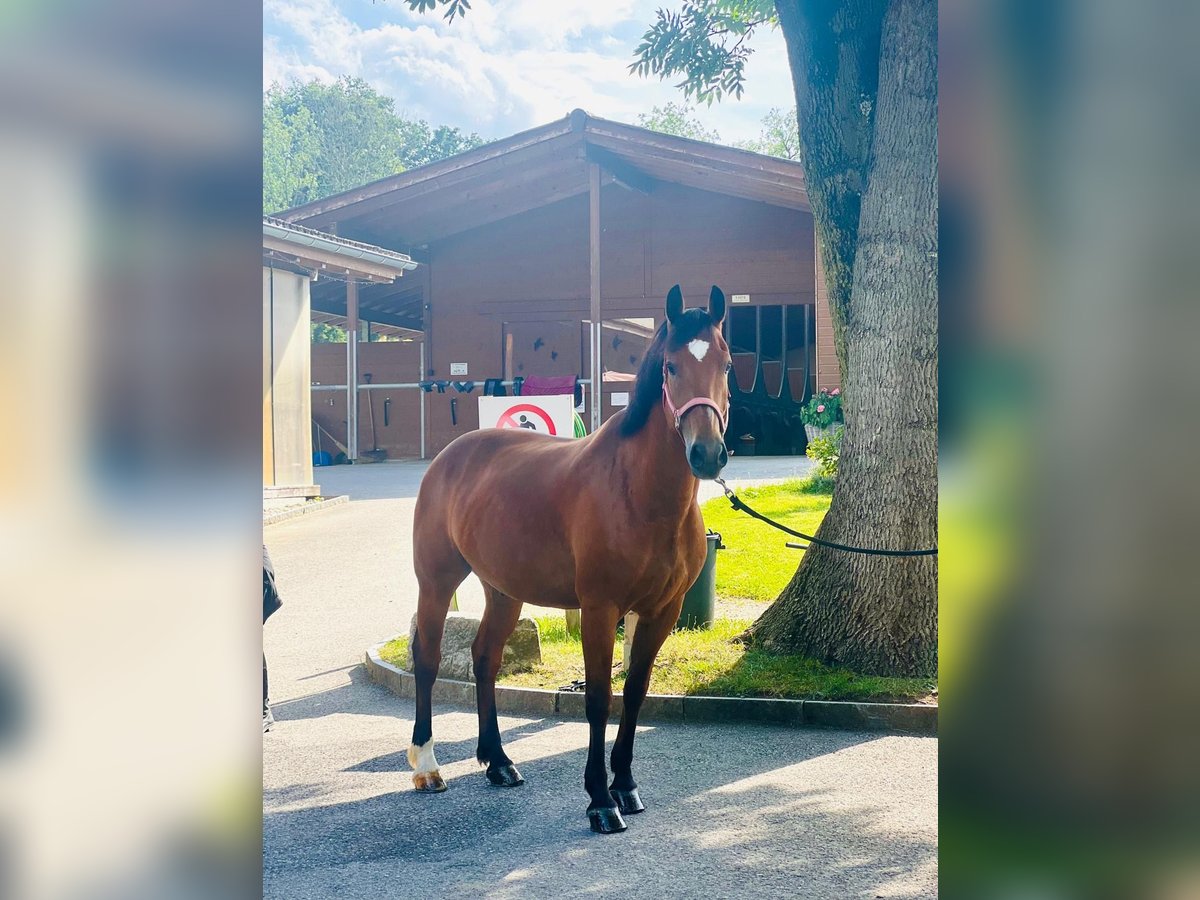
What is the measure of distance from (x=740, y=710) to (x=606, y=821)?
2033mm

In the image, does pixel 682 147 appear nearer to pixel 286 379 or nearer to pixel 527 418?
pixel 286 379

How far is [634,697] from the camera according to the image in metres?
4.95

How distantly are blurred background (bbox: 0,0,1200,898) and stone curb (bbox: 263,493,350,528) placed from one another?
1447 centimetres

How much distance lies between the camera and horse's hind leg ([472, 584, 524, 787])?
5.21m

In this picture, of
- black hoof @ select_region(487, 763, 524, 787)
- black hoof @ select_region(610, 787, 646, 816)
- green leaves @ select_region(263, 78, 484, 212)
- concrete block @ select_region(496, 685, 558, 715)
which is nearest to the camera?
black hoof @ select_region(610, 787, 646, 816)

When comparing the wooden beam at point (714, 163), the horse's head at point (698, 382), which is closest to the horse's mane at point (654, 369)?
the horse's head at point (698, 382)

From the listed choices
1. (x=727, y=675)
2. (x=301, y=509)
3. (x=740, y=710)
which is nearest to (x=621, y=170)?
(x=301, y=509)

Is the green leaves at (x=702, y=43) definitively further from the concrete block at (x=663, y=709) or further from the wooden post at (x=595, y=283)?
the wooden post at (x=595, y=283)

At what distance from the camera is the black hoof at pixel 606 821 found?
4473 millimetres
